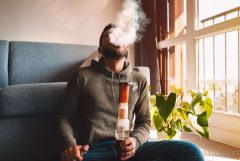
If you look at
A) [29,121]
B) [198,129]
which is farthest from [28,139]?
[198,129]

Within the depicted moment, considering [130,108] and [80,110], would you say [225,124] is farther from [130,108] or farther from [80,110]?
[80,110]

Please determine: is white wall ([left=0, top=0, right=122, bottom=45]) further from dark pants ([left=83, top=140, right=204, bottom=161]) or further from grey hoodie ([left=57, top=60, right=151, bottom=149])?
dark pants ([left=83, top=140, right=204, bottom=161])

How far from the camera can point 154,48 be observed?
2.40 metres

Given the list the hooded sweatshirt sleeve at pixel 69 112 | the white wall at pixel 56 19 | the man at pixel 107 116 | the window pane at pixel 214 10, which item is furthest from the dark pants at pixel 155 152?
the white wall at pixel 56 19

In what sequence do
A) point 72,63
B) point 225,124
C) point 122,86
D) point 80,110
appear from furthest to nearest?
point 72,63 → point 225,124 → point 80,110 → point 122,86

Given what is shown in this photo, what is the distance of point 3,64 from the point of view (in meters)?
2.12

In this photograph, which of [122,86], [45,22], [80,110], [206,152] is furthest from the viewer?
[45,22]

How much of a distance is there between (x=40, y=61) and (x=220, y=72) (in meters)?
1.72

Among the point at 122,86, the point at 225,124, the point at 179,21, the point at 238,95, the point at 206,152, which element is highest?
the point at 179,21

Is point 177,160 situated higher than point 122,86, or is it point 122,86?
point 122,86

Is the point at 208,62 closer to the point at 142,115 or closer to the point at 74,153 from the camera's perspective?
the point at 142,115

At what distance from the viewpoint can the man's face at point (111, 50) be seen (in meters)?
1.14

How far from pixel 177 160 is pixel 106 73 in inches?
A: 19.9

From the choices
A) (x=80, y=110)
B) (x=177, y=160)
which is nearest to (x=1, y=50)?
(x=80, y=110)
